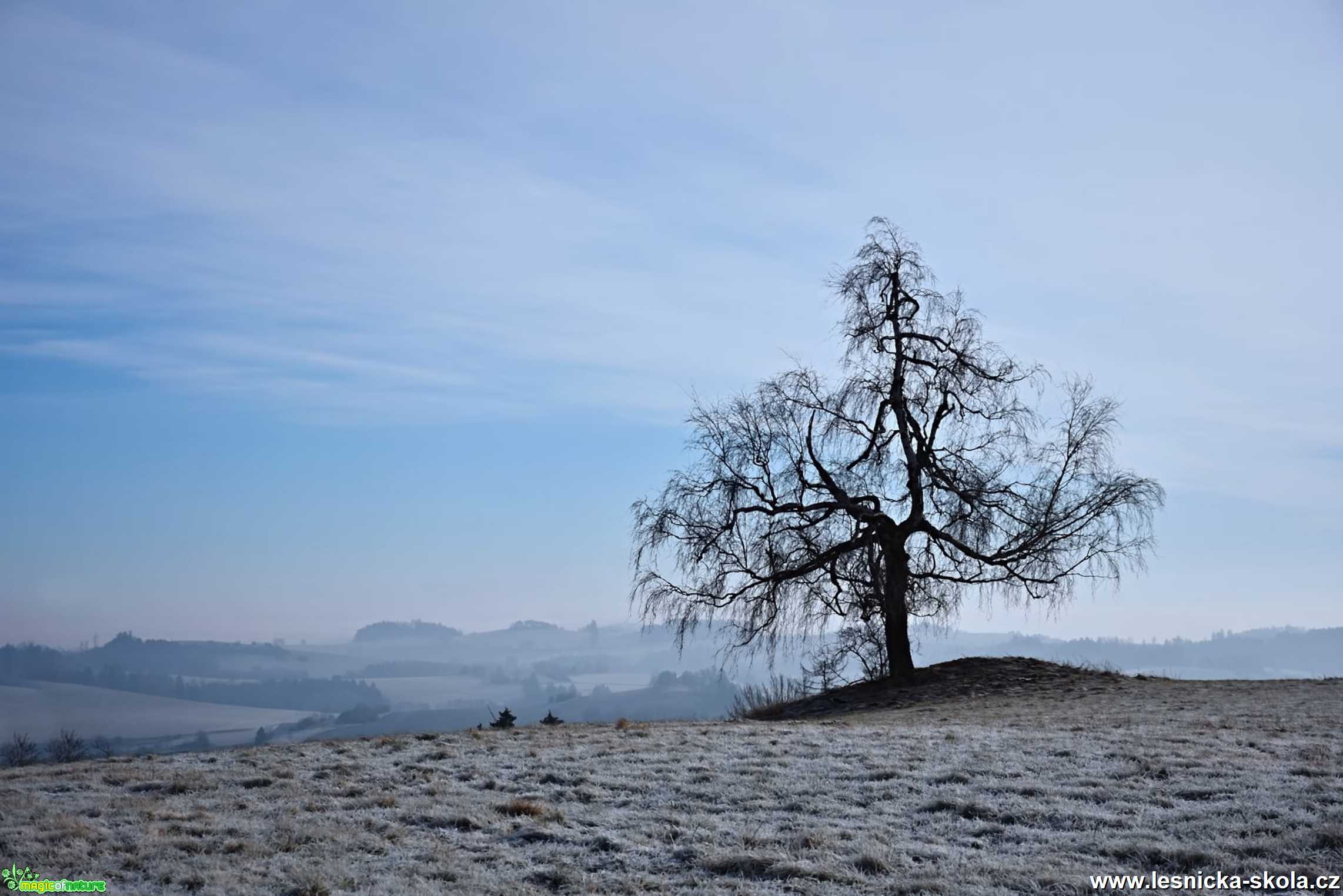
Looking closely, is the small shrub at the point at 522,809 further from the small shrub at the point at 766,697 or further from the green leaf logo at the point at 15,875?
the small shrub at the point at 766,697

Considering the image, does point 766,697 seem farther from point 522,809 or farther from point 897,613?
point 522,809

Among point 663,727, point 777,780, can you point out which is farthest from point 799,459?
point 777,780

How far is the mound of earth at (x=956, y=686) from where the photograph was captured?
18.6m

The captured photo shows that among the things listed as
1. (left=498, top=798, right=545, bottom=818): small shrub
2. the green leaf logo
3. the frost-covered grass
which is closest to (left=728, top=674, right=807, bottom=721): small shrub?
the frost-covered grass

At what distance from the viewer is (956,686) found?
19391 mm

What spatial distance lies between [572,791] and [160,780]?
4.34m

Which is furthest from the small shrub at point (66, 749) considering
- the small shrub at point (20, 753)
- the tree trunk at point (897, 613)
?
the tree trunk at point (897, 613)

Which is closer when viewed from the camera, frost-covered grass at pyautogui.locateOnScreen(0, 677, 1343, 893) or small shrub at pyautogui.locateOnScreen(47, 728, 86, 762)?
frost-covered grass at pyautogui.locateOnScreen(0, 677, 1343, 893)

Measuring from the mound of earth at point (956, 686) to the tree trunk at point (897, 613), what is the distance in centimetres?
32

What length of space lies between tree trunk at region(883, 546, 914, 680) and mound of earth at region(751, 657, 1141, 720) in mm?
320

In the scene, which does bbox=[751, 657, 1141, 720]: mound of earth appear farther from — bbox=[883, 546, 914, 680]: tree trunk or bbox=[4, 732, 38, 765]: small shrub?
bbox=[4, 732, 38, 765]: small shrub

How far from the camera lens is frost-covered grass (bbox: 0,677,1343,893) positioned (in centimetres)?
662

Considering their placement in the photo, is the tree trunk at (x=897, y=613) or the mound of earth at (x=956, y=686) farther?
the tree trunk at (x=897, y=613)

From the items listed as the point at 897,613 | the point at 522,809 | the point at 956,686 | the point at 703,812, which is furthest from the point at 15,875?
the point at 897,613
